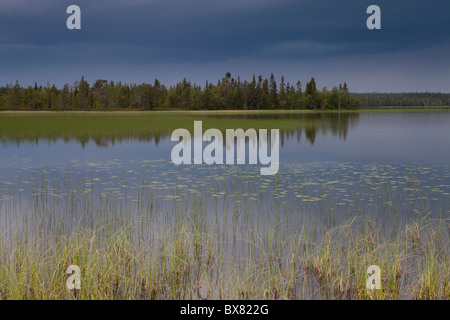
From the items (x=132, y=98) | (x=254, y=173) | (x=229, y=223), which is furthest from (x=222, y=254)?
(x=132, y=98)

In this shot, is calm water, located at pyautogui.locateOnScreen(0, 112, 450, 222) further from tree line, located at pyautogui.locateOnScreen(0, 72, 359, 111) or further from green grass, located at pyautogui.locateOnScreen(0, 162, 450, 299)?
tree line, located at pyautogui.locateOnScreen(0, 72, 359, 111)

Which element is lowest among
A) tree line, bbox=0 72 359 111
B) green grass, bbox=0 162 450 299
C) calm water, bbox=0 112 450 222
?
green grass, bbox=0 162 450 299

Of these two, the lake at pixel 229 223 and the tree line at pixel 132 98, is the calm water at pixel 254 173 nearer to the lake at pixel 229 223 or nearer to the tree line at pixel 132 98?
the lake at pixel 229 223

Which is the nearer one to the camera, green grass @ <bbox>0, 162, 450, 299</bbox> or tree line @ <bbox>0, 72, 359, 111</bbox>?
green grass @ <bbox>0, 162, 450, 299</bbox>

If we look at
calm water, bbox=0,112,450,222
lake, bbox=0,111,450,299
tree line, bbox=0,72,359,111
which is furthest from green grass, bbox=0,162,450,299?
tree line, bbox=0,72,359,111

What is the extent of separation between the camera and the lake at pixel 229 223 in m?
8.98

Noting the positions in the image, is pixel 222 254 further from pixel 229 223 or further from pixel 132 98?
pixel 132 98

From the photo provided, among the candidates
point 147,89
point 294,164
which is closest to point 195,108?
point 147,89

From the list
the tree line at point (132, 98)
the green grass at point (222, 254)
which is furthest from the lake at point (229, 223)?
the tree line at point (132, 98)

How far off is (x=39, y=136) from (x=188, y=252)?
3789cm

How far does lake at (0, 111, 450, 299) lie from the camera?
8984mm

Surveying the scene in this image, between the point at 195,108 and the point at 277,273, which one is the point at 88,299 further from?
the point at 195,108

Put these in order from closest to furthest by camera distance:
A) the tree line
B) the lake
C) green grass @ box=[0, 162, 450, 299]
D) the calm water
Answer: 1. green grass @ box=[0, 162, 450, 299]
2. the lake
3. the calm water
4. the tree line
